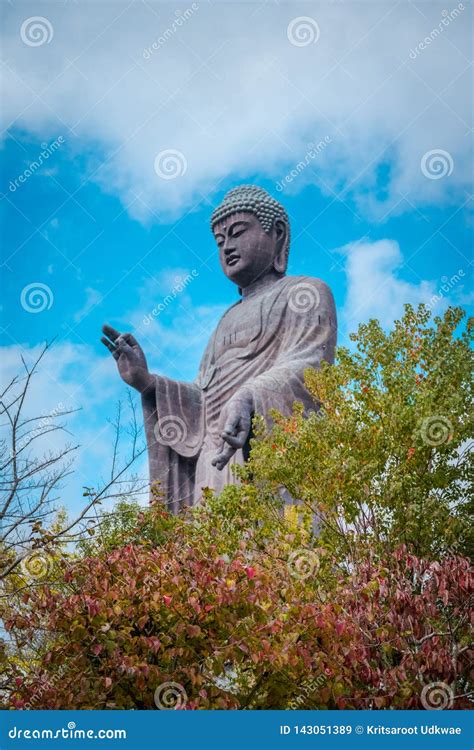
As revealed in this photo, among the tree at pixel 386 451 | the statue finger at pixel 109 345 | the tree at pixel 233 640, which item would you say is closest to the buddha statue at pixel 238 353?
the statue finger at pixel 109 345

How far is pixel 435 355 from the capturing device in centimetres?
1080

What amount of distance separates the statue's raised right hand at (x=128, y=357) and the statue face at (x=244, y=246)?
194cm

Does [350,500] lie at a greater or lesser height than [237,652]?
greater

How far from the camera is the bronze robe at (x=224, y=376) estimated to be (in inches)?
533

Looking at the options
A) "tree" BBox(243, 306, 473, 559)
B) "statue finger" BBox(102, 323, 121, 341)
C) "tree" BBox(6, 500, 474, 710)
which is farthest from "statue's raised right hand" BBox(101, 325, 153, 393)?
"tree" BBox(6, 500, 474, 710)

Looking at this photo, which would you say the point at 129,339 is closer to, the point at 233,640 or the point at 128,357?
the point at 128,357

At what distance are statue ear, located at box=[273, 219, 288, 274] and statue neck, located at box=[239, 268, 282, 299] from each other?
0.09 meters

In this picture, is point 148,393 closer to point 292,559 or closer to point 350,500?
point 350,500

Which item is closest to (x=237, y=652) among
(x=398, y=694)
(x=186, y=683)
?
(x=186, y=683)

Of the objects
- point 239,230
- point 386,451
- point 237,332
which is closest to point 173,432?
point 237,332

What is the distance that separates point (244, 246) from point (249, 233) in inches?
7.8

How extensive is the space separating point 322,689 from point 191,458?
7047 millimetres

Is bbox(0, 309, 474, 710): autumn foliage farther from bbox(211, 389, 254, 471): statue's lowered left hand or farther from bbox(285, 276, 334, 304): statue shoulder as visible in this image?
bbox(285, 276, 334, 304): statue shoulder

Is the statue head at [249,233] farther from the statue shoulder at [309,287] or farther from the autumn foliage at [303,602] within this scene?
the autumn foliage at [303,602]
